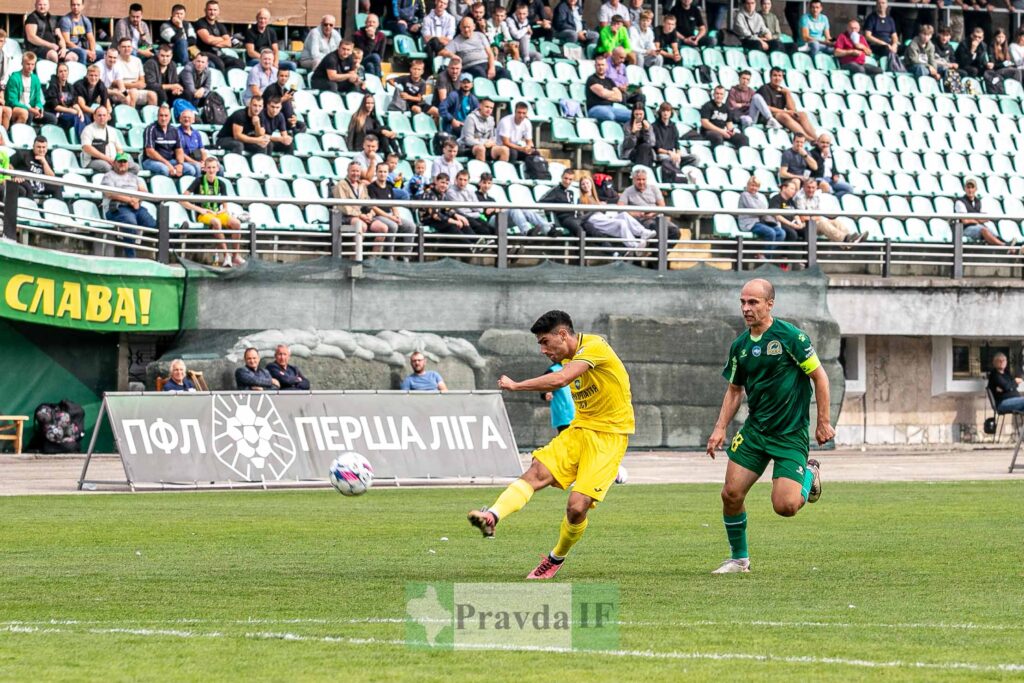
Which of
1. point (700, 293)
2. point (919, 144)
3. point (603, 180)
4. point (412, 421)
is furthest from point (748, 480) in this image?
point (919, 144)

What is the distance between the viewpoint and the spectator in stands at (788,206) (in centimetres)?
2730

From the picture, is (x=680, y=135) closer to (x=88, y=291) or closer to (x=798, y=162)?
(x=798, y=162)

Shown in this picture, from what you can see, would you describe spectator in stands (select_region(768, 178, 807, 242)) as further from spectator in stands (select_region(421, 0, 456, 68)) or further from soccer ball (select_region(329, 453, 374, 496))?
soccer ball (select_region(329, 453, 374, 496))

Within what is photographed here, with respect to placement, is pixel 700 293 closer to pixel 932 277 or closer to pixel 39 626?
pixel 932 277

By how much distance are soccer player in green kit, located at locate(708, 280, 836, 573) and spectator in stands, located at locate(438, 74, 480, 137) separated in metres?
17.5

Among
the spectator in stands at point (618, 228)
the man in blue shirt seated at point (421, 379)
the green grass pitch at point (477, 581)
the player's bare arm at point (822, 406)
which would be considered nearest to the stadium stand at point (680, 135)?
the spectator in stands at point (618, 228)

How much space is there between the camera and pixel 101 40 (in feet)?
96.1

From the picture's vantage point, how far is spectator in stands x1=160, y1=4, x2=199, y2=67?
27719 mm

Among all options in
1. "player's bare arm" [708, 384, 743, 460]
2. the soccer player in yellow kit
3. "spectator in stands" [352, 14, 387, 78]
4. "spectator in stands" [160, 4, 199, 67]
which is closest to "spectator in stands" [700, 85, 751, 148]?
"spectator in stands" [352, 14, 387, 78]

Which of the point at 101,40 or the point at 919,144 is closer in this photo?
the point at 101,40

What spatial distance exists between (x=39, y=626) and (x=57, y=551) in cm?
403

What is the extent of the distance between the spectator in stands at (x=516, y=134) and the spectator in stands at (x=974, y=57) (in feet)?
38.0

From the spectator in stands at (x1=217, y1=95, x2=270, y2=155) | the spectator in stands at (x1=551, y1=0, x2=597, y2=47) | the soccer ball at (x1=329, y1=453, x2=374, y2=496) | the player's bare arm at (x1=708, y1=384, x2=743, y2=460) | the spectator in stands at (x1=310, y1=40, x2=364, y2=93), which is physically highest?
the spectator in stands at (x1=551, y1=0, x2=597, y2=47)

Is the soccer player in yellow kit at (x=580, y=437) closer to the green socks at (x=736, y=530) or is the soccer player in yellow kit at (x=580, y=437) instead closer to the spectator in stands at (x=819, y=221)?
the green socks at (x=736, y=530)
